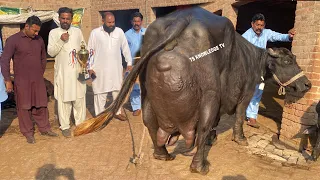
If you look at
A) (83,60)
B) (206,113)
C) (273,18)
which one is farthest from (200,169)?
(273,18)

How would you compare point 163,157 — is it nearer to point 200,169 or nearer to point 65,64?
point 200,169

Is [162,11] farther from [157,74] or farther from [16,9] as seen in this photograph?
[157,74]

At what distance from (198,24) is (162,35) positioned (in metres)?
0.40

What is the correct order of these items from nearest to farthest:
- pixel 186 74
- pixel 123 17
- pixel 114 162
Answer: pixel 186 74 → pixel 114 162 → pixel 123 17

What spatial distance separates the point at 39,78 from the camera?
15.3ft

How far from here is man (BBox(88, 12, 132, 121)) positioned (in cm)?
511

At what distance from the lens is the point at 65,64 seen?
15.3ft

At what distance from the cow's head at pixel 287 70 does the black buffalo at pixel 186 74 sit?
1.13 meters

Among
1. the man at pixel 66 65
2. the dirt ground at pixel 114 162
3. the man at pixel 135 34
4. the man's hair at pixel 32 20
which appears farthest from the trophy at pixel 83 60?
the man at pixel 135 34

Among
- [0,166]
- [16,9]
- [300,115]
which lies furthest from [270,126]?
[16,9]

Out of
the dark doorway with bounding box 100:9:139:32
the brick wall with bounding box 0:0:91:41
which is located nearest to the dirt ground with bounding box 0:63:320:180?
Result: the brick wall with bounding box 0:0:91:41

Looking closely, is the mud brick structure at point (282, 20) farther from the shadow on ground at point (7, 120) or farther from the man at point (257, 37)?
the shadow on ground at point (7, 120)

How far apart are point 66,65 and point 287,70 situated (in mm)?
3630

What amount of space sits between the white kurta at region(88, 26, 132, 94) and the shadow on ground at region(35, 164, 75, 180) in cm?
199
